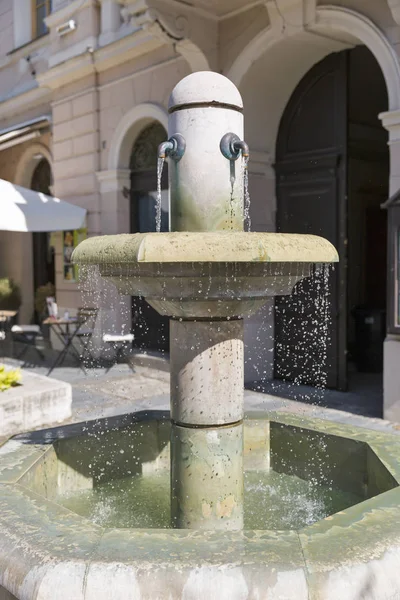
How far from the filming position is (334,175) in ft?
25.5

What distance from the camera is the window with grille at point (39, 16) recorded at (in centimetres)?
1296

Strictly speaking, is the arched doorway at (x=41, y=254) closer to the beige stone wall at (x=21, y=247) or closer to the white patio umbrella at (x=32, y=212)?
the beige stone wall at (x=21, y=247)

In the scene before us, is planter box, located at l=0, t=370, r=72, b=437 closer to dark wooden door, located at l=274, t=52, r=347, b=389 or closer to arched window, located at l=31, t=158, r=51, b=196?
dark wooden door, located at l=274, t=52, r=347, b=389

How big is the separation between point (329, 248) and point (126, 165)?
7.97 metres

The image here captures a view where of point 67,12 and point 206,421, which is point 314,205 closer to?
point 206,421

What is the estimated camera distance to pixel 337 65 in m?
7.70

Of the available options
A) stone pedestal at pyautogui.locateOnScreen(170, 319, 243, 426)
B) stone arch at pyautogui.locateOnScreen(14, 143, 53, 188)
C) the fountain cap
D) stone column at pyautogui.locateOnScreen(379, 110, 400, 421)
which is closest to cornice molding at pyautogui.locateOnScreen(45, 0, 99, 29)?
stone arch at pyautogui.locateOnScreen(14, 143, 53, 188)

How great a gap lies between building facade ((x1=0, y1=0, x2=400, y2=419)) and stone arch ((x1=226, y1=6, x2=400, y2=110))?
0.01 m

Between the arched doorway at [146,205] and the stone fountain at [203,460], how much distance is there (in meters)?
5.85

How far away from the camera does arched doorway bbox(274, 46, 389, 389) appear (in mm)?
7695

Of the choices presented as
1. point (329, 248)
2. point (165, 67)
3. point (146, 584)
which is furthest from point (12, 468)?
point (165, 67)


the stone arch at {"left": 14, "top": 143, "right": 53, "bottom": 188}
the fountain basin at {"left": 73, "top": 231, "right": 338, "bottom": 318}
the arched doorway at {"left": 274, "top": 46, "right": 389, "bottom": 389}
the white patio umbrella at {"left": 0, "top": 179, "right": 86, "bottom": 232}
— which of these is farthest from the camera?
the stone arch at {"left": 14, "top": 143, "right": 53, "bottom": 188}

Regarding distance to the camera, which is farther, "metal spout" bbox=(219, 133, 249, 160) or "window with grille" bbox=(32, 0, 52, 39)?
"window with grille" bbox=(32, 0, 52, 39)

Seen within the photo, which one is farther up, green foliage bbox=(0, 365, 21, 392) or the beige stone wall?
the beige stone wall
